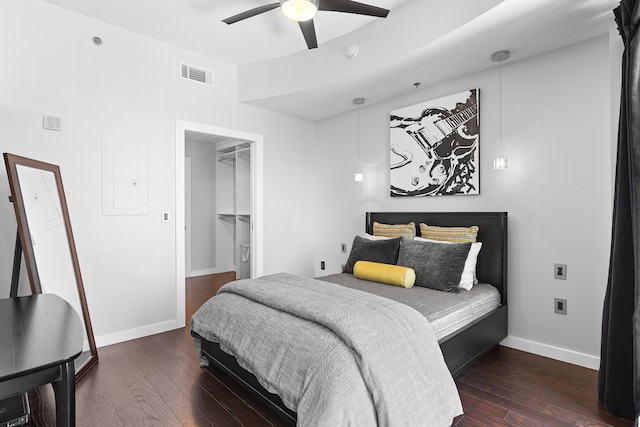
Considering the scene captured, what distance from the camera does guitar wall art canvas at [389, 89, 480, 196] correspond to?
3326 mm

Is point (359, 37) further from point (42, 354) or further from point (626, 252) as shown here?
point (42, 354)

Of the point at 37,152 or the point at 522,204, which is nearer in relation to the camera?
the point at 37,152

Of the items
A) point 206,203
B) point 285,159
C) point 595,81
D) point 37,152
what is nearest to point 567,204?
point 595,81

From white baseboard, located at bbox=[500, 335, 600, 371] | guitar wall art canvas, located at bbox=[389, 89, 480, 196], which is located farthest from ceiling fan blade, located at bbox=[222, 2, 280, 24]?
white baseboard, located at bbox=[500, 335, 600, 371]

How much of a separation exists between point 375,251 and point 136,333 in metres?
2.45

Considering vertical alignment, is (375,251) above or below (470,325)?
above

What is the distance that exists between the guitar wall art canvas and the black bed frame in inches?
11.0

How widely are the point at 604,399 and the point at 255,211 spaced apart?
3.62m

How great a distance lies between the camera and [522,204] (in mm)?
3035

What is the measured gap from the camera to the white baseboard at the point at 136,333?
3.15 m

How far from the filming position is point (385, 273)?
9.88 feet

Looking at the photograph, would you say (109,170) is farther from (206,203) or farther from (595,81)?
(595,81)

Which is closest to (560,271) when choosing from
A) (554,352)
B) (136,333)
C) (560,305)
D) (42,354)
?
(560,305)

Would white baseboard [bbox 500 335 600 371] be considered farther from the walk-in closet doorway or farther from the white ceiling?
the walk-in closet doorway
